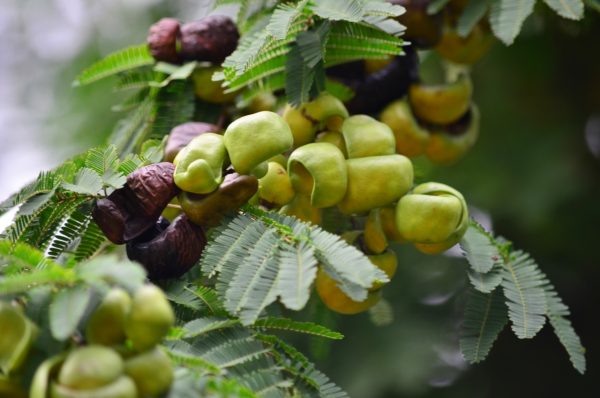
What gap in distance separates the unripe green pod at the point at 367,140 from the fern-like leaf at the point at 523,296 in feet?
1.07

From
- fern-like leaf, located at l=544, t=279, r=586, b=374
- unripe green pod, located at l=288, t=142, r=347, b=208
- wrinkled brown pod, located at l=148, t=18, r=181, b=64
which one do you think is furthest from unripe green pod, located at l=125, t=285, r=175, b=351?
wrinkled brown pod, located at l=148, t=18, r=181, b=64

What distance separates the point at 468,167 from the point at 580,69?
1.67 feet

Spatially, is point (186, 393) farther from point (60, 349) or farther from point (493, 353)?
point (493, 353)

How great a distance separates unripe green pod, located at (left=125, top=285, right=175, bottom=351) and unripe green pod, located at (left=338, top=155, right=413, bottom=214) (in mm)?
519

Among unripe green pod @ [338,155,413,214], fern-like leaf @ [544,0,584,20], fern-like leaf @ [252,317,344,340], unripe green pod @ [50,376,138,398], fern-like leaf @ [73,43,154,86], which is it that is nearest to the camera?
unripe green pod @ [50,376,138,398]

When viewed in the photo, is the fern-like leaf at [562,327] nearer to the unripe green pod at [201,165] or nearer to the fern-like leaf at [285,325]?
the fern-like leaf at [285,325]

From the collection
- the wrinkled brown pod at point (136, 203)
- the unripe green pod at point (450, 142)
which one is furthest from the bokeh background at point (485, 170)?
the wrinkled brown pod at point (136, 203)

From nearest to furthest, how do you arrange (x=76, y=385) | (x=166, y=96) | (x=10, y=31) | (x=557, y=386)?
(x=76, y=385), (x=166, y=96), (x=557, y=386), (x=10, y=31)

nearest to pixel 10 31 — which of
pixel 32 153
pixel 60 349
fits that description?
pixel 32 153

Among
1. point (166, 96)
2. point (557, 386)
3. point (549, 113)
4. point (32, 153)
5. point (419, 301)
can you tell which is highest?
point (166, 96)

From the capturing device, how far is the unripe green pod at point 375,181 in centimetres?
140

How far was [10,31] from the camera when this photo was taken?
129 inches

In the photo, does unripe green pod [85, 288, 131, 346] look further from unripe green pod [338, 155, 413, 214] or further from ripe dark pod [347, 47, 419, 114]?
ripe dark pod [347, 47, 419, 114]

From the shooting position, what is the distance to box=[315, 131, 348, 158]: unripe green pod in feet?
4.87
